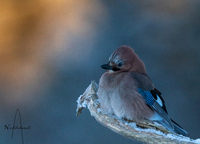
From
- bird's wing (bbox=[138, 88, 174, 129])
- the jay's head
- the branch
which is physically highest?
the jay's head

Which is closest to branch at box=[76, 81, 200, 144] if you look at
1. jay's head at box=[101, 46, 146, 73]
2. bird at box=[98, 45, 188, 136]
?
bird at box=[98, 45, 188, 136]

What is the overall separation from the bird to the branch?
0.03 m

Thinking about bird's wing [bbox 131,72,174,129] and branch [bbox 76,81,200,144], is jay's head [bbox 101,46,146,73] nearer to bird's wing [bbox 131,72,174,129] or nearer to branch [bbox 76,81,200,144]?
bird's wing [bbox 131,72,174,129]

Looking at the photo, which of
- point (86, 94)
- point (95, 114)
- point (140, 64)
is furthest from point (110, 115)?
point (140, 64)

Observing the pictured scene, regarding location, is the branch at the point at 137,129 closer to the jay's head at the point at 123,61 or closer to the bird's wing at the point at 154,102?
the bird's wing at the point at 154,102

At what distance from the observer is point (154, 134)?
3.41 feet

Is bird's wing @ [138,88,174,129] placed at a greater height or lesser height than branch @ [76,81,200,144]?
greater

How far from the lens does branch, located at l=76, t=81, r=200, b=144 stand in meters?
1.01

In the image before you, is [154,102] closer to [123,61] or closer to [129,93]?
[129,93]

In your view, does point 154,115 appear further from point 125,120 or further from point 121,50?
point 121,50

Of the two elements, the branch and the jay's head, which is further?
the jay's head

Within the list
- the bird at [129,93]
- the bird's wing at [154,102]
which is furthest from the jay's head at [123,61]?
the bird's wing at [154,102]

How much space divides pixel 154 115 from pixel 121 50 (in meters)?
0.35

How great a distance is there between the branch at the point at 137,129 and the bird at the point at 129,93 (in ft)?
0.11
